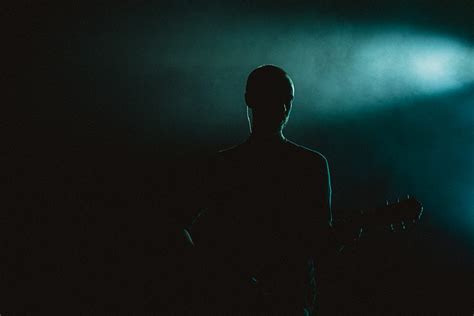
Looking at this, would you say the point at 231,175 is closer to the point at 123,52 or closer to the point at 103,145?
the point at 103,145

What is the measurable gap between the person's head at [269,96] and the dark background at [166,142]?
37cm

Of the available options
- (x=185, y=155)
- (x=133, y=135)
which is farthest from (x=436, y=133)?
(x=133, y=135)

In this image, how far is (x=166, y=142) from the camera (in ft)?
7.04

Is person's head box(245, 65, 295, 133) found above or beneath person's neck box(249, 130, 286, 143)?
above

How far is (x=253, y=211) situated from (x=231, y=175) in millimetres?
121

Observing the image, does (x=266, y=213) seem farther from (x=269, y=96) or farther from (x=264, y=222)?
(x=269, y=96)

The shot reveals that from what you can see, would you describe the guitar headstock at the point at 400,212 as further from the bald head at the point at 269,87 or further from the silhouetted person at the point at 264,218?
the bald head at the point at 269,87

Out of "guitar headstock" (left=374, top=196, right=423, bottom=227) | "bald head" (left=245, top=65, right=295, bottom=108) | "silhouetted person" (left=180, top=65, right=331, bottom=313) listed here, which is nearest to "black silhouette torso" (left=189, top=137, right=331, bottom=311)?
"silhouetted person" (left=180, top=65, right=331, bottom=313)

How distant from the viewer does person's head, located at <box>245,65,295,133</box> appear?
0.98 metres

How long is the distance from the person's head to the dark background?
37 cm

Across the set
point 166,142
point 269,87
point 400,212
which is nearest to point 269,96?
point 269,87

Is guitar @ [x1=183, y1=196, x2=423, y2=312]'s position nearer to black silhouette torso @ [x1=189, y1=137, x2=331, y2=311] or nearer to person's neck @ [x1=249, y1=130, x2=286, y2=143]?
black silhouette torso @ [x1=189, y1=137, x2=331, y2=311]

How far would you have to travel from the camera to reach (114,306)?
183cm

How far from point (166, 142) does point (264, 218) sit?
130 centimetres
